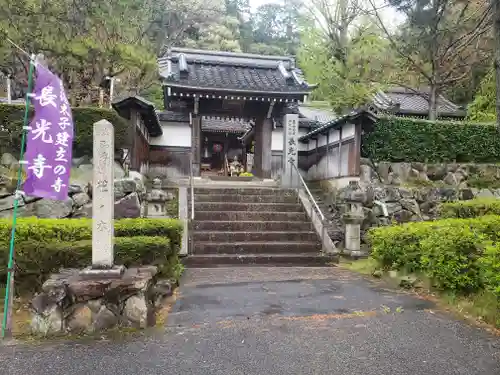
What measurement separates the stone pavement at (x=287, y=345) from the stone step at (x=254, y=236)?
4.08 metres

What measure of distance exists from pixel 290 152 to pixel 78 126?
7.38 m

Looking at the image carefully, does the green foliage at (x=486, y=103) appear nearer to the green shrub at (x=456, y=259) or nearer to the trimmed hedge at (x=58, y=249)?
the green shrub at (x=456, y=259)

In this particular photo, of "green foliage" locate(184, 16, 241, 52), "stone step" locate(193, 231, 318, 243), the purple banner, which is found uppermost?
"green foliage" locate(184, 16, 241, 52)

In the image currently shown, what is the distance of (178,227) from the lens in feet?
23.8

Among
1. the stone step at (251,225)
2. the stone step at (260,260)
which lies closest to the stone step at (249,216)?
the stone step at (251,225)

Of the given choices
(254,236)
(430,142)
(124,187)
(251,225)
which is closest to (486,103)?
(430,142)

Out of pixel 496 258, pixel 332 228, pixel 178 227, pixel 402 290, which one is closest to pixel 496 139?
pixel 332 228

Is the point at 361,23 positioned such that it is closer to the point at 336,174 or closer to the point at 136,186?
the point at 336,174

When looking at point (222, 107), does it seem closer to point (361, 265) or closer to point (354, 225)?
point (354, 225)

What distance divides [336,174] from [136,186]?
23.8 feet

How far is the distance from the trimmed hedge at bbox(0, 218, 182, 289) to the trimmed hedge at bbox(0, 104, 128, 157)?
5106 mm

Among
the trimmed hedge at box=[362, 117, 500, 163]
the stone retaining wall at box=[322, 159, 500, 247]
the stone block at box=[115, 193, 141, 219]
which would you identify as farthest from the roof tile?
the stone block at box=[115, 193, 141, 219]

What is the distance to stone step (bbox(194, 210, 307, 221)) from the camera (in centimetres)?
1084

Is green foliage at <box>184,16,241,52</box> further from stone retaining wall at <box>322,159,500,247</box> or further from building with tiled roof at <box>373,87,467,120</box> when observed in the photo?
stone retaining wall at <box>322,159,500,247</box>
